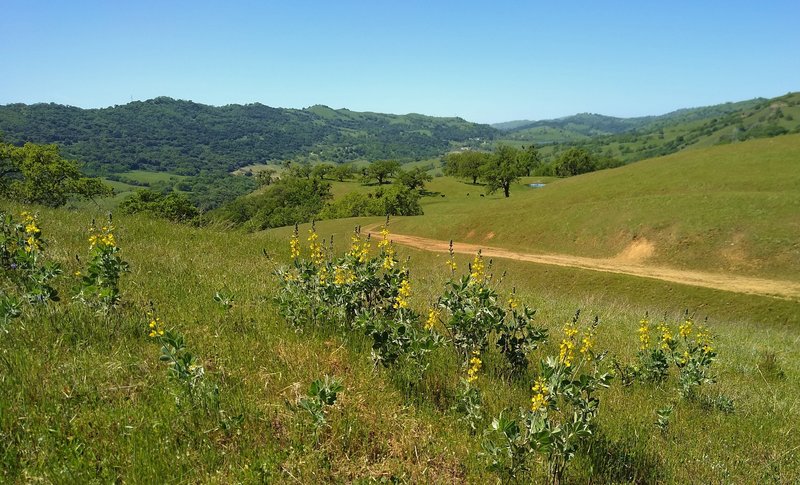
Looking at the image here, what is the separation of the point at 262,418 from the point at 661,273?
105ft

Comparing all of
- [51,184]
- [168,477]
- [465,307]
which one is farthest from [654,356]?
[51,184]

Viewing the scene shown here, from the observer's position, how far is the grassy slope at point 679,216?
31.3 meters

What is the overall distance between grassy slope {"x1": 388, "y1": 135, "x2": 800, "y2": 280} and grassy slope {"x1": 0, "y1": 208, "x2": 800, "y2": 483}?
1133 inches

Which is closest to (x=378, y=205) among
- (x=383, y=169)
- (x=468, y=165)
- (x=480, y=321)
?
(x=468, y=165)

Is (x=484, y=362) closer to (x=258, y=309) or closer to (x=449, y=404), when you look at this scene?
(x=449, y=404)

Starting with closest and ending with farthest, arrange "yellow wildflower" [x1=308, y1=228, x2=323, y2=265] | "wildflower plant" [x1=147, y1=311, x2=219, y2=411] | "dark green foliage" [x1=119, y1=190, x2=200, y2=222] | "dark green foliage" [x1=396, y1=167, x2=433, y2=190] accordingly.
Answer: "wildflower plant" [x1=147, y1=311, x2=219, y2=411]
"yellow wildflower" [x1=308, y1=228, x2=323, y2=265]
"dark green foliage" [x1=119, y1=190, x2=200, y2=222]
"dark green foliage" [x1=396, y1=167, x2=433, y2=190]

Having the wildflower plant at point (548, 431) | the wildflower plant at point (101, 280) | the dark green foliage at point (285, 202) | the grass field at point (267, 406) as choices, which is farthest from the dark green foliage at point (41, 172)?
the wildflower plant at point (548, 431)

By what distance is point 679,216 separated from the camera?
36.4 meters

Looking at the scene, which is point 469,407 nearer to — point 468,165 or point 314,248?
point 314,248

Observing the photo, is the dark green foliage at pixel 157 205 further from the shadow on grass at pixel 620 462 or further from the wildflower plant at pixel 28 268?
the shadow on grass at pixel 620 462

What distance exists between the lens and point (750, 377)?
10.3 meters

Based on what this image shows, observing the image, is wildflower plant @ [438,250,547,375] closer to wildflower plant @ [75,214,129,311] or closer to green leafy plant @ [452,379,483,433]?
green leafy plant @ [452,379,483,433]

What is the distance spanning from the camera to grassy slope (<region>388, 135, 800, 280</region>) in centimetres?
3131

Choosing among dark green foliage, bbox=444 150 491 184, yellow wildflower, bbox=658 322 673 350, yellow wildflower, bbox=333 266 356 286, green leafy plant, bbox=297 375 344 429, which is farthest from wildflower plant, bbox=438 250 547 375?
dark green foliage, bbox=444 150 491 184
